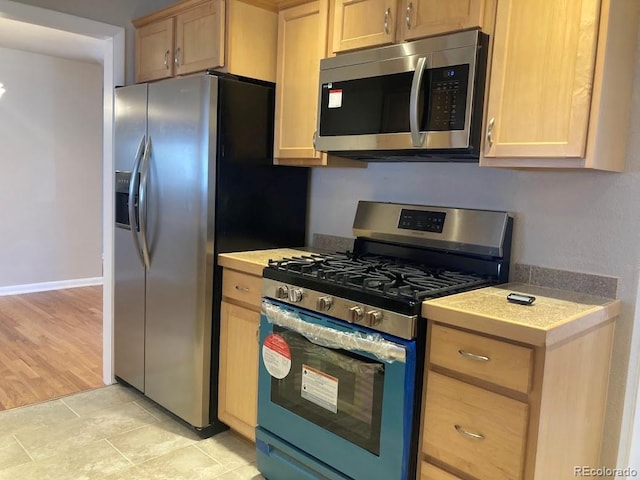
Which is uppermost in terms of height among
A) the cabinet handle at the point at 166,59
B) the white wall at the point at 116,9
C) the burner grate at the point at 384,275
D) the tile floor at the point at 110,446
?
the white wall at the point at 116,9

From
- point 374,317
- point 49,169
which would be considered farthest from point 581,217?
point 49,169

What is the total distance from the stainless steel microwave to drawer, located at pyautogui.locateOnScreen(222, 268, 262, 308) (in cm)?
67

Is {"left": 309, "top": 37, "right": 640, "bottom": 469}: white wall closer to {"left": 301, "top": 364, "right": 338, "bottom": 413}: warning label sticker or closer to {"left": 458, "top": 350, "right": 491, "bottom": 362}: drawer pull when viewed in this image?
{"left": 458, "top": 350, "right": 491, "bottom": 362}: drawer pull

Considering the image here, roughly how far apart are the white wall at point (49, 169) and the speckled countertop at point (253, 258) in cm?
390

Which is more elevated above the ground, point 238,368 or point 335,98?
point 335,98

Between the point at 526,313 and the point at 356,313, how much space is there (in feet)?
1.79

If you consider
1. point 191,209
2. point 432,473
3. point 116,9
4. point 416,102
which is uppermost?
point 116,9

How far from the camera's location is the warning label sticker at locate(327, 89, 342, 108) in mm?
2225

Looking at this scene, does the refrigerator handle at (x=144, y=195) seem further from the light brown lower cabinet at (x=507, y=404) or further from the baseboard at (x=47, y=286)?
the baseboard at (x=47, y=286)

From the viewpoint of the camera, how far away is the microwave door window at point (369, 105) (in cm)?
201

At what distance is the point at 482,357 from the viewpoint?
153 cm

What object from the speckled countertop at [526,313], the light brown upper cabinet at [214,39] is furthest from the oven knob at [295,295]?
the light brown upper cabinet at [214,39]

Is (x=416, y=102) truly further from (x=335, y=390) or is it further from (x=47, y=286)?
(x=47, y=286)

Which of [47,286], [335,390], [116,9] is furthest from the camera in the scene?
[47,286]
